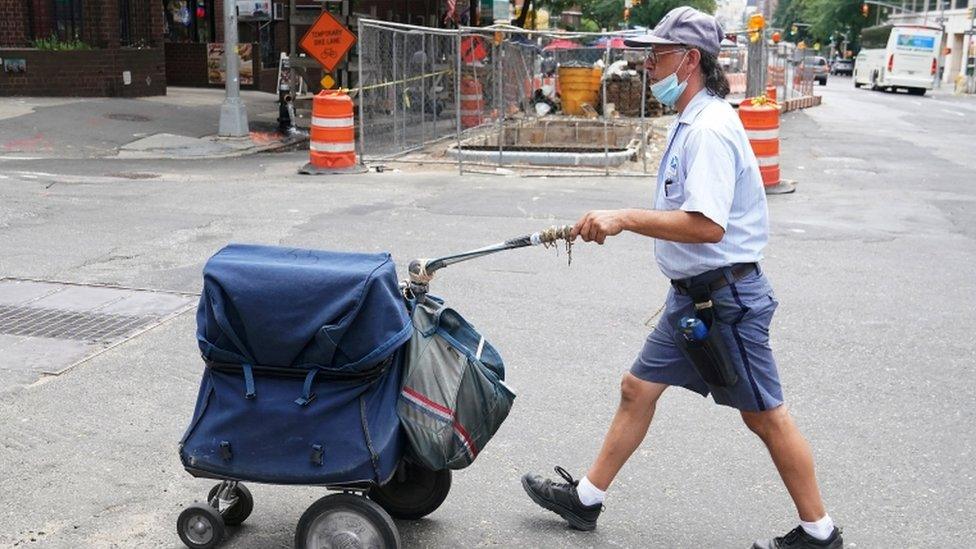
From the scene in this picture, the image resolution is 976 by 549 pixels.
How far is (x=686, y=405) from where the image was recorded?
5629 millimetres

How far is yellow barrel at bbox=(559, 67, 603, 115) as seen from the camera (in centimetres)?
2089

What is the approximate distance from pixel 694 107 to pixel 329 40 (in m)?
13.6

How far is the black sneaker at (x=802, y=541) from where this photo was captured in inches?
153

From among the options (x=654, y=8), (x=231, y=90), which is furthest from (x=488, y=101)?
(x=654, y=8)

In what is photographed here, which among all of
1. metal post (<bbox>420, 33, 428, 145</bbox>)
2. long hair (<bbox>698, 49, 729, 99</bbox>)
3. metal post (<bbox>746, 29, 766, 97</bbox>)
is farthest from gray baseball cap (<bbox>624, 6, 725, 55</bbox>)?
metal post (<bbox>746, 29, 766, 97</bbox>)

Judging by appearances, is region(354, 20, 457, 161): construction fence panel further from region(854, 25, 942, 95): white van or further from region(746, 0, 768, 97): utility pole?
region(854, 25, 942, 95): white van

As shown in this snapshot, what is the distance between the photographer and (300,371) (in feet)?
11.9

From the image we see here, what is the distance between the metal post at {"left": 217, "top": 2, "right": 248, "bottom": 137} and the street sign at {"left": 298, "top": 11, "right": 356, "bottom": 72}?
217 cm

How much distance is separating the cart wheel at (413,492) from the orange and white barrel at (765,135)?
986 centimetres

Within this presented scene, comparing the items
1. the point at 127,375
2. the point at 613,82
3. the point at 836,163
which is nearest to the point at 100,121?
the point at 613,82

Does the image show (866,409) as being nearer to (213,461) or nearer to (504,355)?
(504,355)

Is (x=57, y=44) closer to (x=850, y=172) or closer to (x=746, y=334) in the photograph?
(x=850, y=172)

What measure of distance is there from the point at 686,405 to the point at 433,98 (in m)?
12.6

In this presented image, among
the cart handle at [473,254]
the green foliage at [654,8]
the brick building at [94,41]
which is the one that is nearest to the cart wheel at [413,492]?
the cart handle at [473,254]
